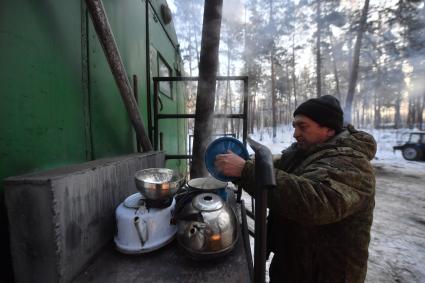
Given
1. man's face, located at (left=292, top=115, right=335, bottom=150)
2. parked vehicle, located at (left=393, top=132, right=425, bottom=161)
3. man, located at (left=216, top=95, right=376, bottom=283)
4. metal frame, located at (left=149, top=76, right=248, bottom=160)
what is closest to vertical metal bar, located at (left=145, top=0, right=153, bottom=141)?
metal frame, located at (left=149, top=76, right=248, bottom=160)

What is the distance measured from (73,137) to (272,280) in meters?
2.05

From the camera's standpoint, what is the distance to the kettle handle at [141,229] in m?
1.65

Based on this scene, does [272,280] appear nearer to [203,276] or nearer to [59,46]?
[203,276]

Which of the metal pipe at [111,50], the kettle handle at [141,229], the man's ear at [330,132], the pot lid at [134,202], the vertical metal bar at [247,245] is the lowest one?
the vertical metal bar at [247,245]

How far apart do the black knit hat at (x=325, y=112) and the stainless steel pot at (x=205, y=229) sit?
3.20 feet

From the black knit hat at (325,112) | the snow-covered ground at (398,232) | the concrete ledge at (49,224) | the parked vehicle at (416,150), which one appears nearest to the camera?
the concrete ledge at (49,224)

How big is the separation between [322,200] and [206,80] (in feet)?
8.24

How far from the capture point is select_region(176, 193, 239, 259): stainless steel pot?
1.56 metres

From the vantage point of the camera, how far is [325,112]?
1.83m

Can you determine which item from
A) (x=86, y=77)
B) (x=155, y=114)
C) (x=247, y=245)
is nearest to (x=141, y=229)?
(x=247, y=245)

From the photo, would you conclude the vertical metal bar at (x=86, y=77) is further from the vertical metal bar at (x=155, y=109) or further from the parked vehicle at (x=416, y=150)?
the parked vehicle at (x=416, y=150)

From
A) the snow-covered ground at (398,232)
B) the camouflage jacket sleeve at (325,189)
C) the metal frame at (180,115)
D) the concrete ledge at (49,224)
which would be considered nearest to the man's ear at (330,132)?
the camouflage jacket sleeve at (325,189)

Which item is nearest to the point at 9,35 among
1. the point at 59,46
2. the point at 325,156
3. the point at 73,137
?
the point at 59,46

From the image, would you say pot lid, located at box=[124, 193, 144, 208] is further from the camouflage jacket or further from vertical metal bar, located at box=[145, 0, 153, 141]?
vertical metal bar, located at box=[145, 0, 153, 141]
